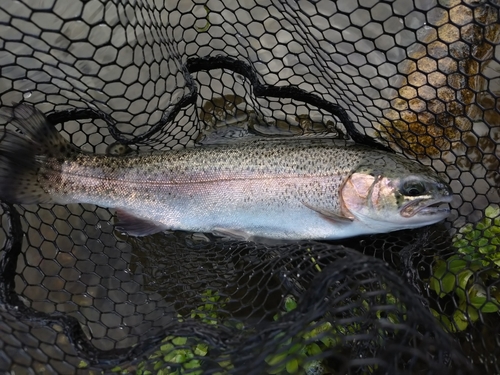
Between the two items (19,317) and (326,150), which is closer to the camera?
(19,317)

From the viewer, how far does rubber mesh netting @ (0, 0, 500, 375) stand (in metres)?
2.56

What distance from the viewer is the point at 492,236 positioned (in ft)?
10.4

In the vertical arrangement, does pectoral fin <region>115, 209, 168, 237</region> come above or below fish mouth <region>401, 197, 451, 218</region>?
below

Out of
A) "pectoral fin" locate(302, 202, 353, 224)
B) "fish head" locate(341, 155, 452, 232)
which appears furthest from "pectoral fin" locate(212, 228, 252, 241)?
"fish head" locate(341, 155, 452, 232)

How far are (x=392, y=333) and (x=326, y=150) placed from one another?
1303mm

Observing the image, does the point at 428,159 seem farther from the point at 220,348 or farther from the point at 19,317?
the point at 19,317

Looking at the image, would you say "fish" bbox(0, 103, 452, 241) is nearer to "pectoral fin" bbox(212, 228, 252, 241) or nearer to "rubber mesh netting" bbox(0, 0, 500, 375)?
"pectoral fin" bbox(212, 228, 252, 241)

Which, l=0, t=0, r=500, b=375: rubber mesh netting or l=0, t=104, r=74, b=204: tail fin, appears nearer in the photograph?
l=0, t=0, r=500, b=375: rubber mesh netting

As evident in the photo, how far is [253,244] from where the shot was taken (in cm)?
331

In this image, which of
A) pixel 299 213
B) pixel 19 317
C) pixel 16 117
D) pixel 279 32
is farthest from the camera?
pixel 279 32

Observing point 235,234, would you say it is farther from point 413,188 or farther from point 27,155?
point 27,155

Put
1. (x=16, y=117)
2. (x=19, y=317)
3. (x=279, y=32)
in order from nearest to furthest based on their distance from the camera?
(x=19, y=317) → (x=16, y=117) → (x=279, y=32)

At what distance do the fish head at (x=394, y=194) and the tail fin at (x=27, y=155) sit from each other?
6.63ft

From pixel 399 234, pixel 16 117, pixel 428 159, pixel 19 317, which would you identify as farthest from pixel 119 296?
pixel 428 159
